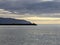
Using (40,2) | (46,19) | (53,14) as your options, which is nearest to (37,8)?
(40,2)

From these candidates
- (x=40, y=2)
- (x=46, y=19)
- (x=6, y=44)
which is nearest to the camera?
(x=6, y=44)

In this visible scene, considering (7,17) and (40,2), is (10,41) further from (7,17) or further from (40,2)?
(40,2)

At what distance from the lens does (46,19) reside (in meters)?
19.1

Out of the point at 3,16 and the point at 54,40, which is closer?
the point at 54,40

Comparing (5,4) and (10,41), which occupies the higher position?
(5,4)

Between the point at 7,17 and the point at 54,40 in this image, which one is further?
the point at 7,17

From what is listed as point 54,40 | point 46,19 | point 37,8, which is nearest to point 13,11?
point 37,8

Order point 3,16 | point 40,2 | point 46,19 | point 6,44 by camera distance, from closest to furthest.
→ point 6,44 < point 46,19 < point 3,16 < point 40,2

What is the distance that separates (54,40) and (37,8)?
12.8 m

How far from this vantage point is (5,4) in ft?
73.5

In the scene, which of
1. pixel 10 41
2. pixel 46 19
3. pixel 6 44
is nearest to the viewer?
pixel 6 44

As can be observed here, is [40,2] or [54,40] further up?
[40,2]

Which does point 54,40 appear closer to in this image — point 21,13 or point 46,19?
point 46,19

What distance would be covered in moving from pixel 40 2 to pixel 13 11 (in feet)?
7.30
